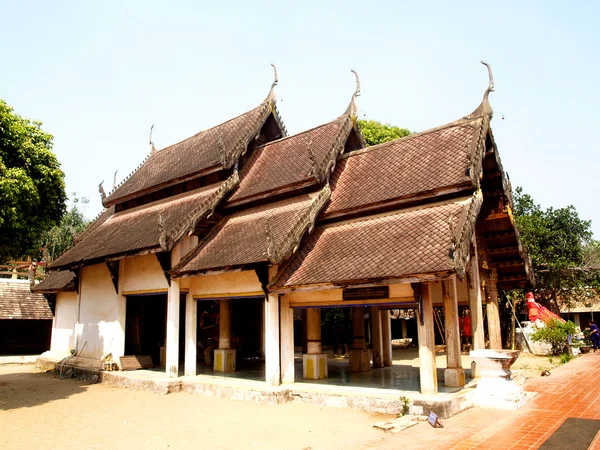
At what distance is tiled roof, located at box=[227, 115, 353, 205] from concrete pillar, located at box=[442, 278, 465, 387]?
437 centimetres

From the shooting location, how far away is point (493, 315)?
13945 millimetres

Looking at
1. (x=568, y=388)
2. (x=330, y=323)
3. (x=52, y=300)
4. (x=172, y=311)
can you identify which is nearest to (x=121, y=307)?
(x=172, y=311)

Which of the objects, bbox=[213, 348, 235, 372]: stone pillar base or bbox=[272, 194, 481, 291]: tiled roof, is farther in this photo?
bbox=[213, 348, 235, 372]: stone pillar base

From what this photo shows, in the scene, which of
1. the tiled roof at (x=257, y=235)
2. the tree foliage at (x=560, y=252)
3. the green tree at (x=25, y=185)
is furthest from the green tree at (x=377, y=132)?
the green tree at (x=25, y=185)

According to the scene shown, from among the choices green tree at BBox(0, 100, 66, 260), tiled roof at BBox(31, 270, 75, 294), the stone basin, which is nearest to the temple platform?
the stone basin

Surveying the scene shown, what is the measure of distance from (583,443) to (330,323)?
20.7 meters

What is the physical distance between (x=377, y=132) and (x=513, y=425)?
920 inches

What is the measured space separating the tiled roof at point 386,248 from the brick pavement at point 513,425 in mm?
2648

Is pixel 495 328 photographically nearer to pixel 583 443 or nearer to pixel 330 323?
pixel 583 443

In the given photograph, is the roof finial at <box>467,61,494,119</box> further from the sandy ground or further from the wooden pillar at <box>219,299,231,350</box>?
the wooden pillar at <box>219,299,231,350</box>

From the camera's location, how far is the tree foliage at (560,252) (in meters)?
Result: 24.3

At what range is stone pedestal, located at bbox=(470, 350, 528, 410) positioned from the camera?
9320 mm

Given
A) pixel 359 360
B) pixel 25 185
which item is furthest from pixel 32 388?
pixel 359 360

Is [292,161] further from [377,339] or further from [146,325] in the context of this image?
[146,325]
